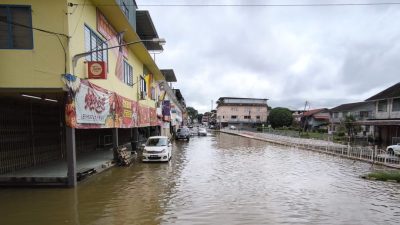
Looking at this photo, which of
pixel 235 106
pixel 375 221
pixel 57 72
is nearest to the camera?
pixel 375 221

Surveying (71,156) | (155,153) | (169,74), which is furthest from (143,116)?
(169,74)

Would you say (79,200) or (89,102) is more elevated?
(89,102)

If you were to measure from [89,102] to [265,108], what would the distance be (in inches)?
3904

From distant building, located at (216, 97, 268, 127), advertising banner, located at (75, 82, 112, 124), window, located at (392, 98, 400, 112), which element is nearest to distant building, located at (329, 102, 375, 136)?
window, located at (392, 98, 400, 112)

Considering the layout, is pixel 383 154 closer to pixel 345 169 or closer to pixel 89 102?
pixel 345 169

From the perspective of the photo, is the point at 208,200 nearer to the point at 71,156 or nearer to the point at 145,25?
the point at 71,156

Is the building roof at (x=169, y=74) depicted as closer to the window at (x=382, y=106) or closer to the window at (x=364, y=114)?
the window at (x=382, y=106)

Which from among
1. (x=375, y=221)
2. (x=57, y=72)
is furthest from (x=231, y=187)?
(x=57, y=72)

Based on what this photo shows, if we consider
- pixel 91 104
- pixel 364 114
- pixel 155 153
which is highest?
pixel 91 104

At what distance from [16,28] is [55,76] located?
7.34 feet

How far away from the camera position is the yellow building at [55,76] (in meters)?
11.3

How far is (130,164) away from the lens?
19.1 meters

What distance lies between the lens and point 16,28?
37.5 ft

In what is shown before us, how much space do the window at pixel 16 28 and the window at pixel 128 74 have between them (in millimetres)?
9863
